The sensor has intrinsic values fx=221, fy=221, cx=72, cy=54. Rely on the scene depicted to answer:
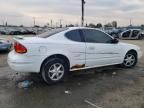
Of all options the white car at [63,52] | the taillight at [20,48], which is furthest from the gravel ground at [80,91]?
the taillight at [20,48]

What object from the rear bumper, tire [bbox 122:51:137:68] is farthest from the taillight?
tire [bbox 122:51:137:68]

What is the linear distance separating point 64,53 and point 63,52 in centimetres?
4

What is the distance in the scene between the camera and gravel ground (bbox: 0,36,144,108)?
4543 millimetres

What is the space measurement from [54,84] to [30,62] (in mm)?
904

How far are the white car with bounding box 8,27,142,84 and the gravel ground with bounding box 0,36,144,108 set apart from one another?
0.40 m

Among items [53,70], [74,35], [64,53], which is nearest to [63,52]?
[64,53]

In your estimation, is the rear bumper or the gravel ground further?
the rear bumper

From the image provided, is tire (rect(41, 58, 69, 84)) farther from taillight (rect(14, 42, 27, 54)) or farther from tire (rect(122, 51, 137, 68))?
tire (rect(122, 51, 137, 68))

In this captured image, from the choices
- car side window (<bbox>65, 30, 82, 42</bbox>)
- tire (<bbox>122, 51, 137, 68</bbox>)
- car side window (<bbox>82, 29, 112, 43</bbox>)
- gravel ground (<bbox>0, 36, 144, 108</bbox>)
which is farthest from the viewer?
tire (<bbox>122, 51, 137, 68</bbox>)

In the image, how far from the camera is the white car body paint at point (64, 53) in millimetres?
5590

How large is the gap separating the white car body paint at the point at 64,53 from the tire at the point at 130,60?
0.31 m

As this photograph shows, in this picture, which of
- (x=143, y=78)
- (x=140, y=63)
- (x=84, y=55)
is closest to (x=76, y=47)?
(x=84, y=55)

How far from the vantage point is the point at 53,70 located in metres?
5.94

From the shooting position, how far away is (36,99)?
189 inches
